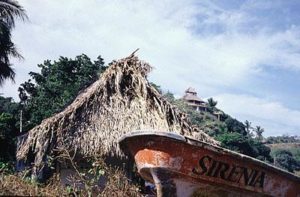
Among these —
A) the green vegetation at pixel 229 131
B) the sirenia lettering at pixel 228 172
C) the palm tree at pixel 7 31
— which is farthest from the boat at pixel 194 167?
the green vegetation at pixel 229 131

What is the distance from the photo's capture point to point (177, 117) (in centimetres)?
1116

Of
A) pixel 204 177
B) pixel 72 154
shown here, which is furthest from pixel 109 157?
pixel 204 177

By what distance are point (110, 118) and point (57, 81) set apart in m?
17.6

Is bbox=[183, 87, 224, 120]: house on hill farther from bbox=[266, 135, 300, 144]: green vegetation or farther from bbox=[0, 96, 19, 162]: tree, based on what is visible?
bbox=[0, 96, 19, 162]: tree

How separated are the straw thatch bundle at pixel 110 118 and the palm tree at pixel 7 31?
29.4 feet

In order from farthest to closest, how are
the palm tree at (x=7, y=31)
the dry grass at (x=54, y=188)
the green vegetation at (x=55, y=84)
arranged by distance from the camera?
the green vegetation at (x=55, y=84) → the palm tree at (x=7, y=31) → the dry grass at (x=54, y=188)

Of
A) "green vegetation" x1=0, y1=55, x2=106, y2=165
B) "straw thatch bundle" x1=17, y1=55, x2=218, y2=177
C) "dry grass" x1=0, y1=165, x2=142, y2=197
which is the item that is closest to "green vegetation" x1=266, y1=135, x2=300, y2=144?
"green vegetation" x1=0, y1=55, x2=106, y2=165

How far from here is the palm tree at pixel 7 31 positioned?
18.8 meters

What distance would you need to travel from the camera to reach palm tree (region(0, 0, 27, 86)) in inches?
738

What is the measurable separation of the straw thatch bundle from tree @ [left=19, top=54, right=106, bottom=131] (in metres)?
14.6

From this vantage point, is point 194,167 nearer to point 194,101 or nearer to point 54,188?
point 54,188

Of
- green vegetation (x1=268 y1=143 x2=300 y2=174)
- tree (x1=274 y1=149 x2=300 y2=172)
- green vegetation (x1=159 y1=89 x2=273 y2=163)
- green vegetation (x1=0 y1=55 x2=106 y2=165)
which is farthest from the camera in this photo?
tree (x1=274 y1=149 x2=300 y2=172)

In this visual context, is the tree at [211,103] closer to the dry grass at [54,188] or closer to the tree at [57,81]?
the tree at [57,81]

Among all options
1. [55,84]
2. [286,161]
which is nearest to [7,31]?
[55,84]
